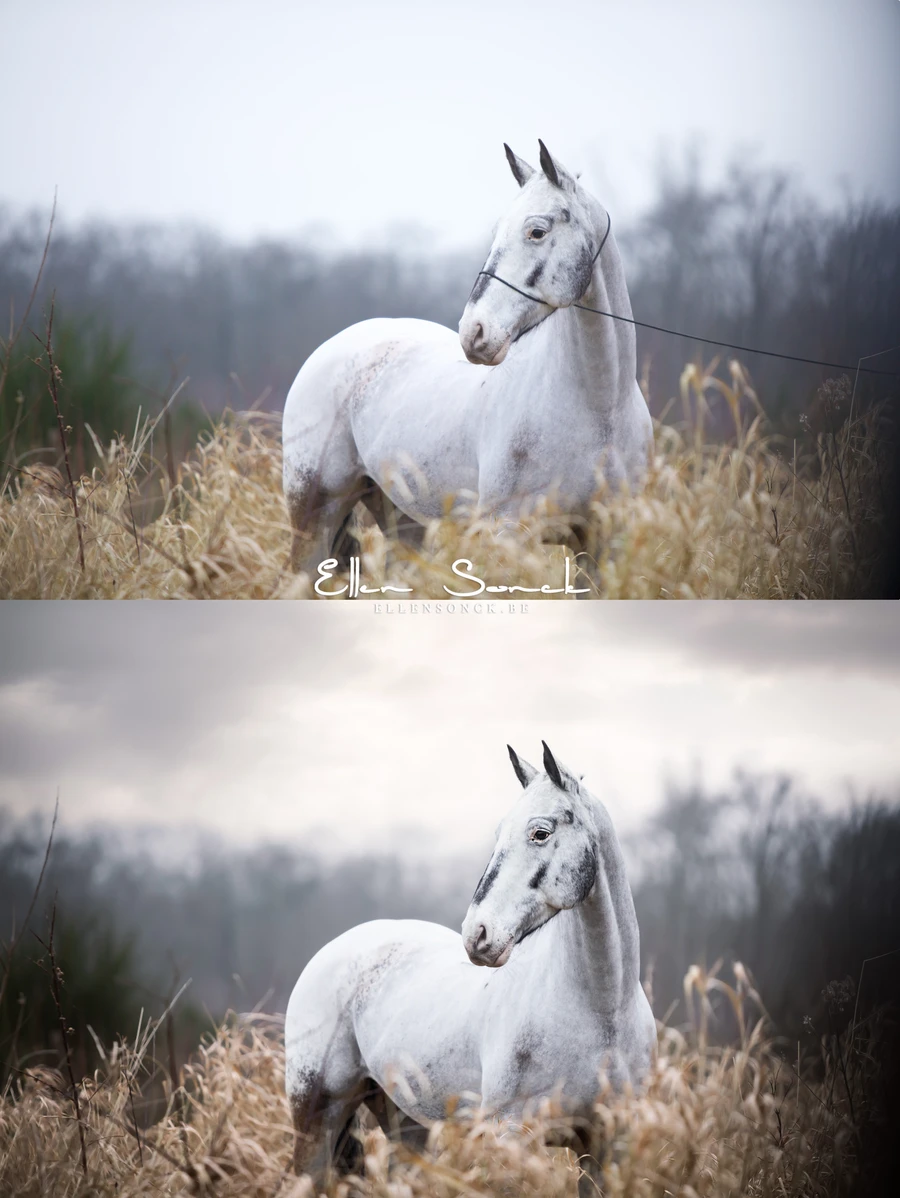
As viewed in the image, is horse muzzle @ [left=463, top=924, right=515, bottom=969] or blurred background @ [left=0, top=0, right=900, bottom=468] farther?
blurred background @ [left=0, top=0, right=900, bottom=468]

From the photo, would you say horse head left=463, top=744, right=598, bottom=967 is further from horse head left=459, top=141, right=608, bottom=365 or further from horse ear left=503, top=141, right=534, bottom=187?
horse ear left=503, top=141, right=534, bottom=187

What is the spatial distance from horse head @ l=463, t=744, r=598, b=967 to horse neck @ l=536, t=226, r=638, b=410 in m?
0.51

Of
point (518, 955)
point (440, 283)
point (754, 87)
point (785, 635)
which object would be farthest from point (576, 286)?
point (518, 955)

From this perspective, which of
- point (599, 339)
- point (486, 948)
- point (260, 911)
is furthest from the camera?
point (260, 911)

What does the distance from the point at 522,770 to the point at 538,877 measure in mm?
166

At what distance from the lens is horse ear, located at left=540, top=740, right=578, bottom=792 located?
1561 millimetres

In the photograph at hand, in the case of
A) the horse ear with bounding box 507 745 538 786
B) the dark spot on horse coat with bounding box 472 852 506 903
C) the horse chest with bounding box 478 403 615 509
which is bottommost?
the dark spot on horse coat with bounding box 472 852 506 903

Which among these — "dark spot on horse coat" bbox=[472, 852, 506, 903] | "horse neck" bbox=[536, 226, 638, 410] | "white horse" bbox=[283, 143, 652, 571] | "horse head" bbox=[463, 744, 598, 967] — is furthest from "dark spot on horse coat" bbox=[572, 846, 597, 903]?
"horse neck" bbox=[536, 226, 638, 410]

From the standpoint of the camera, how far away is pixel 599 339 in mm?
1585

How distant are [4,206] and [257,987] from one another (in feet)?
3.85

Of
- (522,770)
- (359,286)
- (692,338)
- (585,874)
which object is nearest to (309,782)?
(522,770)

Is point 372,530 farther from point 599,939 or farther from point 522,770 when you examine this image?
point 599,939

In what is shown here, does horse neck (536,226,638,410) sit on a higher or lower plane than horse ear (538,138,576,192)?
lower

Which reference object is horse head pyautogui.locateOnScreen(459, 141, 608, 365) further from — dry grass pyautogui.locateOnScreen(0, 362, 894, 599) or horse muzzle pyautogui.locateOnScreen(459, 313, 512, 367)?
dry grass pyautogui.locateOnScreen(0, 362, 894, 599)
